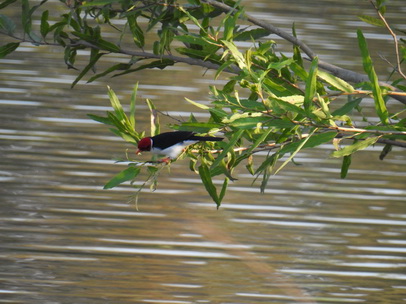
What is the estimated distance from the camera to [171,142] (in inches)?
74.3

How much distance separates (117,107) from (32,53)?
148 inches

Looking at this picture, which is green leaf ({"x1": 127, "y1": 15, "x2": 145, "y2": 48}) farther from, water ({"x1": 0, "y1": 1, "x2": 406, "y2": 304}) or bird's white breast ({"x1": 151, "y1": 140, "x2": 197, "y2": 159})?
water ({"x1": 0, "y1": 1, "x2": 406, "y2": 304})

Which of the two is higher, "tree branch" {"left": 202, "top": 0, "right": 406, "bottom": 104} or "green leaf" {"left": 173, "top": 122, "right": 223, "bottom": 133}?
"tree branch" {"left": 202, "top": 0, "right": 406, "bottom": 104}

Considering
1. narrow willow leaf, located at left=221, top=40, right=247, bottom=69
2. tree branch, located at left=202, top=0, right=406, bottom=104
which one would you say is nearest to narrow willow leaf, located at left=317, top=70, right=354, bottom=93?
narrow willow leaf, located at left=221, top=40, right=247, bottom=69

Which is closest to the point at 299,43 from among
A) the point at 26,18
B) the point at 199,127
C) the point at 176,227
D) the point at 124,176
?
the point at 199,127

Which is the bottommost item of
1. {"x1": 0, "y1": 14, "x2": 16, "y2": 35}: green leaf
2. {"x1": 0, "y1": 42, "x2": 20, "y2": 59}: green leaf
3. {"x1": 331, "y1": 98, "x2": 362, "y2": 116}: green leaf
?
{"x1": 0, "y1": 42, "x2": 20, "y2": 59}: green leaf

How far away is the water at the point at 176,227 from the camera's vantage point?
2.99 meters

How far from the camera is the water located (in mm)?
2990

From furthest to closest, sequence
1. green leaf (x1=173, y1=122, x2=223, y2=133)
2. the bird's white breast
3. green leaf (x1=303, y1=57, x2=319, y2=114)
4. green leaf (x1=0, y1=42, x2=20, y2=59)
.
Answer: green leaf (x1=0, y1=42, x2=20, y2=59) → the bird's white breast → green leaf (x1=173, y1=122, x2=223, y2=133) → green leaf (x1=303, y1=57, x2=319, y2=114)

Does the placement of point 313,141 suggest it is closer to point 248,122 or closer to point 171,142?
point 248,122

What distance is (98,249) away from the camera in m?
3.22

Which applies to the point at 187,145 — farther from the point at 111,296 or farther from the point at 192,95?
the point at 192,95

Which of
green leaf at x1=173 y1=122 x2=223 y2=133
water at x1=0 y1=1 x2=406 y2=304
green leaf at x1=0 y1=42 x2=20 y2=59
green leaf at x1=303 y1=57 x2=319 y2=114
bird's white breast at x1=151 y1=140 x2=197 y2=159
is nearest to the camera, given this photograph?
green leaf at x1=303 y1=57 x2=319 y2=114

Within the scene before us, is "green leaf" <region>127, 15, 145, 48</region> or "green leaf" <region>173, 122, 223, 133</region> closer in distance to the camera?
"green leaf" <region>173, 122, 223, 133</region>
